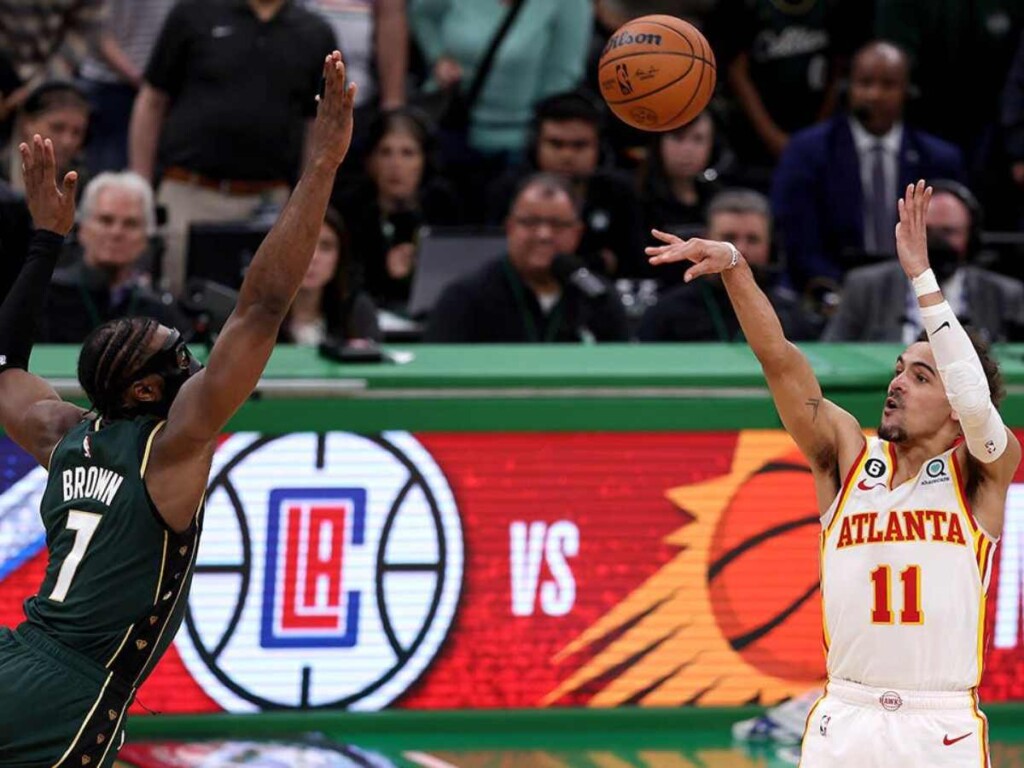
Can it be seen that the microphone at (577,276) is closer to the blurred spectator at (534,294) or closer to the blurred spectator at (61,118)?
the blurred spectator at (534,294)

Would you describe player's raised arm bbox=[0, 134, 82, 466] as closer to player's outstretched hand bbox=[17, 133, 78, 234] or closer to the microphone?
player's outstretched hand bbox=[17, 133, 78, 234]

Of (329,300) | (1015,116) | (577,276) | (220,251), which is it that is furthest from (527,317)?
(1015,116)

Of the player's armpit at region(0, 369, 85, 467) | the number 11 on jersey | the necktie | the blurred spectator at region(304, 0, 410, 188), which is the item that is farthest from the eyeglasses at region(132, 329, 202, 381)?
the necktie

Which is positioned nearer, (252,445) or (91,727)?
(91,727)

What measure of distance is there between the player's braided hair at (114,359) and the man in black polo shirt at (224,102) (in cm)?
501

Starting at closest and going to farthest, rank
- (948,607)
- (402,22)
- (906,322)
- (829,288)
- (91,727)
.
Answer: (91,727)
(948,607)
(906,322)
(829,288)
(402,22)

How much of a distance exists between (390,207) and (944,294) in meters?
3.21

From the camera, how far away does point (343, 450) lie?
7.82 meters

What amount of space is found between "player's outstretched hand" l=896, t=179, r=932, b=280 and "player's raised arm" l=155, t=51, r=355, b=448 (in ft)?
5.94

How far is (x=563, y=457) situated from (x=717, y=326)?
5.82 feet

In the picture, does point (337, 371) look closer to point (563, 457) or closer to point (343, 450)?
point (343, 450)

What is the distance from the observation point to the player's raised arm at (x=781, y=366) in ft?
19.1

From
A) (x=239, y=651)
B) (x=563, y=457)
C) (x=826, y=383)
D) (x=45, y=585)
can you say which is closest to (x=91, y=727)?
(x=45, y=585)

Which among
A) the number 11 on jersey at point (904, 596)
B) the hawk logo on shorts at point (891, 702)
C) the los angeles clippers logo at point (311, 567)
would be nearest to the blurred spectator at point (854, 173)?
the los angeles clippers logo at point (311, 567)
